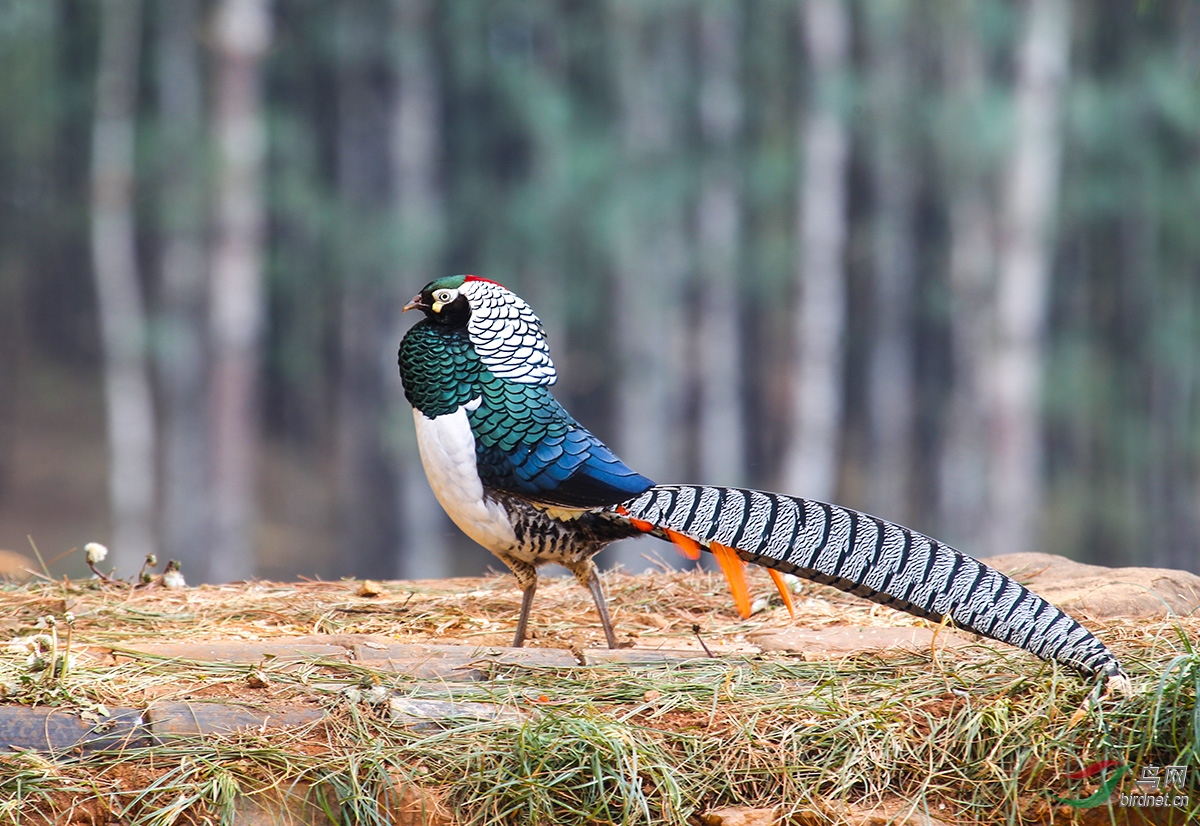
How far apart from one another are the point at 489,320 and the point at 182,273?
732 centimetres

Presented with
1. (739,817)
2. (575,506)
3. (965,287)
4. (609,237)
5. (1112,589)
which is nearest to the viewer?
(739,817)

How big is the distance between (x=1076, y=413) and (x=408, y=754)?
9.36m

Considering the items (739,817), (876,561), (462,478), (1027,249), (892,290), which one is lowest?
(739,817)

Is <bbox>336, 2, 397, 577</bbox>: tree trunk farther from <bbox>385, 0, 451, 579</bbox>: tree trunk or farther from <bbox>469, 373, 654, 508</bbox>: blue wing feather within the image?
<bbox>469, 373, 654, 508</bbox>: blue wing feather

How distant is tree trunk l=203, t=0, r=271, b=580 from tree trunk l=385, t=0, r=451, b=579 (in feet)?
3.83

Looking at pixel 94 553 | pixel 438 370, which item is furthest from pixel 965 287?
pixel 94 553

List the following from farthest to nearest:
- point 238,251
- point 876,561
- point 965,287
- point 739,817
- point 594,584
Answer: point 965,287
point 238,251
point 594,584
point 876,561
point 739,817

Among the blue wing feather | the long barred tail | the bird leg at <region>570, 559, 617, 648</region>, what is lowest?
the bird leg at <region>570, 559, 617, 648</region>

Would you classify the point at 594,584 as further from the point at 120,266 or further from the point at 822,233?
the point at 120,266

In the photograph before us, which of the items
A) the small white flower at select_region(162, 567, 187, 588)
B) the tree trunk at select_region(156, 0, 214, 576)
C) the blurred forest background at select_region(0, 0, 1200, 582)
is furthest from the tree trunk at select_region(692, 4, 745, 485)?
the small white flower at select_region(162, 567, 187, 588)

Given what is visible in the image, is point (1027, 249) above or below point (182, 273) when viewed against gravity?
above

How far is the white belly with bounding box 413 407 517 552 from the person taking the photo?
3055mm

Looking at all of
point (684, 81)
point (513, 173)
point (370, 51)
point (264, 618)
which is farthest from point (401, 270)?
point (264, 618)

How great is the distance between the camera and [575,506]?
9.86ft
